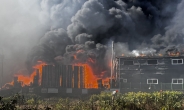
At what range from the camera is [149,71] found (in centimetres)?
4572

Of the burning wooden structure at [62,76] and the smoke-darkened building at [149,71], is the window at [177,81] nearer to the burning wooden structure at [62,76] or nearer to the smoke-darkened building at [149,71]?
the smoke-darkened building at [149,71]

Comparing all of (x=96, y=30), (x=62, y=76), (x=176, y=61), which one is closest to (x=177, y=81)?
(x=176, y=61)

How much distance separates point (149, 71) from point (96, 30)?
101ft

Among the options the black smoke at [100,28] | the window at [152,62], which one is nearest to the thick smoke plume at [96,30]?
the black smoke at [100,28]

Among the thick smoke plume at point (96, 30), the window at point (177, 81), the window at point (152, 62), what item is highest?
the thick smoke plume at point (96, 30)

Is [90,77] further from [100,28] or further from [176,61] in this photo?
[100,28]

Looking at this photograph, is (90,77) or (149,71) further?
(90,77)

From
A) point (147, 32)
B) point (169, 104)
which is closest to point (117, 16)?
point (147, 32)

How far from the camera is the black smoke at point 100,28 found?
6231 centimetres

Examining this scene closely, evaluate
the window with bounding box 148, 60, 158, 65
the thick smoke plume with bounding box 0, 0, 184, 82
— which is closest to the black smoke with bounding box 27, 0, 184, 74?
the thick smoke plume with bounding box 0, 0, 184, 82

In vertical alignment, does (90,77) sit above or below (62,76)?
below

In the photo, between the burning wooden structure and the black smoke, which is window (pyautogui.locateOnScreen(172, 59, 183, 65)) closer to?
the burning wooden structure

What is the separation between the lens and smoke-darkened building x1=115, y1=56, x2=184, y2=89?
144 feet

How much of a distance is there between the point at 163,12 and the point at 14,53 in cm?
5186
